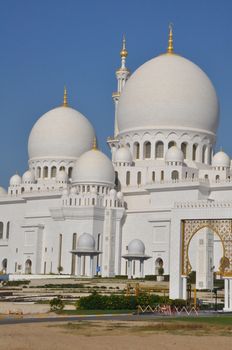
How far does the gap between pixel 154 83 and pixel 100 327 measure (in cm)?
4598

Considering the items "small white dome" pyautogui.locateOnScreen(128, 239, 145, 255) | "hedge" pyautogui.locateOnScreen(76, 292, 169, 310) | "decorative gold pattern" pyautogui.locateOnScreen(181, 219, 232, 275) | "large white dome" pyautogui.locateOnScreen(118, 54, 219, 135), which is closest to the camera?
"hedge" pyautogui.locateOnScreen(76, 292, 169, 310)

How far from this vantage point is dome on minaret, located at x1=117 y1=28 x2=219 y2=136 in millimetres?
63031

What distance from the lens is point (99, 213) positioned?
60094 millimetres

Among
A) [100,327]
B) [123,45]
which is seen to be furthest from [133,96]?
[100,327]

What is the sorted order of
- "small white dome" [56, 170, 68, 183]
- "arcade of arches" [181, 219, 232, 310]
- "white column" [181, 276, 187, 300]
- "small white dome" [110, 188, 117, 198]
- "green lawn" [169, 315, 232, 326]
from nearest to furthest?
1. "green lawn" [169, 315, 232, 326]
2. "arcade of arches" [181, 219, 232, 310]
3. "white column" [181, 276, 187, 300]
4. "small white dome" [110, 188, 117, 198]
5. "small white dome" [56, 170, 68, 183]

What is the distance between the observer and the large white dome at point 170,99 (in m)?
63.0

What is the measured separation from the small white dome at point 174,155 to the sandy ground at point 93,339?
4105 cm

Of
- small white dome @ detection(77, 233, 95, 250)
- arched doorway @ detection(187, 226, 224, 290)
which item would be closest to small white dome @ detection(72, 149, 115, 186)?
small white dome @ detection(77, 233, 95, 250)

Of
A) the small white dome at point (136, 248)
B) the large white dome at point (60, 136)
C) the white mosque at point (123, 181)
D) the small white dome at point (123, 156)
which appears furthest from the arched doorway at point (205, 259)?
the large white dome at point (60, 136)

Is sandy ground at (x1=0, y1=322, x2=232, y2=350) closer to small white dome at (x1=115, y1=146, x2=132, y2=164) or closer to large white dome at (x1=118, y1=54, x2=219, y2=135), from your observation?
small white dome at (x1=115, y1=146, x2=132, y2=164)

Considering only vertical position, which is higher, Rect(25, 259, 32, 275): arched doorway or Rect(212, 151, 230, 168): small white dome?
Rect(212, 151, 230, 168): small white dome

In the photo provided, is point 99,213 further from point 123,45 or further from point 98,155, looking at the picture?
point 123,45

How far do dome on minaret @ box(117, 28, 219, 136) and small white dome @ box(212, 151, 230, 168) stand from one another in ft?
11.6

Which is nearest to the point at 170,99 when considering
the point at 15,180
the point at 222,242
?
the point at 15,180
